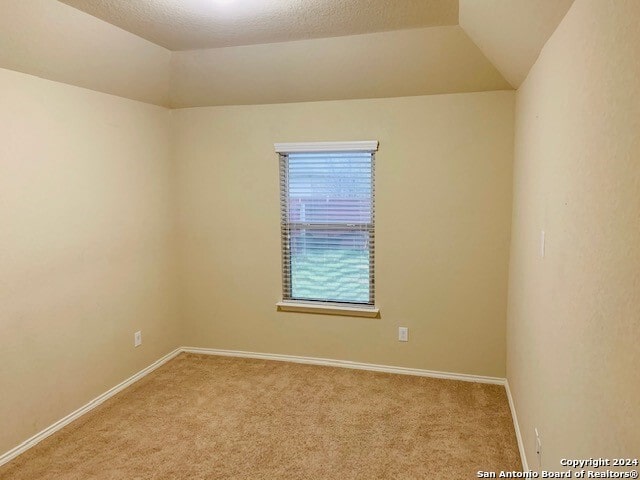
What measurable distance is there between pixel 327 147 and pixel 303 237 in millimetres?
769

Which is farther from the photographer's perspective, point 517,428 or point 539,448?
point 517,428

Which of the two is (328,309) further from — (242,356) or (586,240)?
(586,240)

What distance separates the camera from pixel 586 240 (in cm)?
133

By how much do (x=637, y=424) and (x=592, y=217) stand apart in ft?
1.94

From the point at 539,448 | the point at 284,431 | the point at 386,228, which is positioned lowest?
the point at 284,431

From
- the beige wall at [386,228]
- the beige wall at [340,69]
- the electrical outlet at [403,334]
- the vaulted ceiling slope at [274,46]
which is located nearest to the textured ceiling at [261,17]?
the vaulted ceiling slope at [274,46]

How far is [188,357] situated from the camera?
4020 millimetres

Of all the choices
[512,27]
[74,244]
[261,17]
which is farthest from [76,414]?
[512,27]

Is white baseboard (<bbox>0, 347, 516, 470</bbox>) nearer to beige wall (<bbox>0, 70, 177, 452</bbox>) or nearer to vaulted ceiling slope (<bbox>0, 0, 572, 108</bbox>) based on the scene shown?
beige wall (<bbox>0, 70, 177, 452</bbox>)

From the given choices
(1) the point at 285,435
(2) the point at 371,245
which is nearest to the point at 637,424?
(1) the point at 285,435

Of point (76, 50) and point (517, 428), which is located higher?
point (76, 50)

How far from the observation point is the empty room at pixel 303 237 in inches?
74.3

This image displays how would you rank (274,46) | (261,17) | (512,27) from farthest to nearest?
(274,46) < (261,17) < (512,27)

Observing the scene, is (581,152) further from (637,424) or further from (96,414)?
(96,414)
